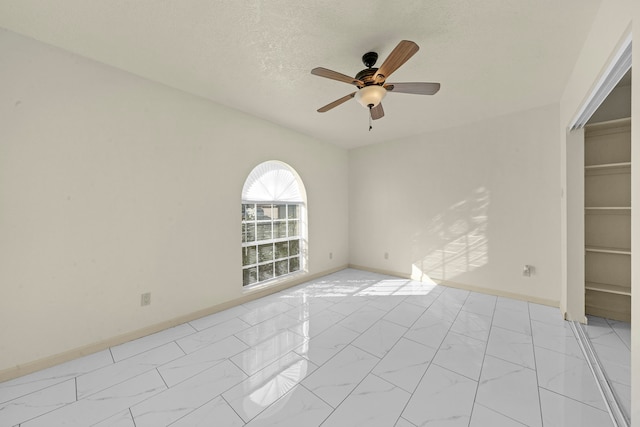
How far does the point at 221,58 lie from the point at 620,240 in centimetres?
452

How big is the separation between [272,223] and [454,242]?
117 inches

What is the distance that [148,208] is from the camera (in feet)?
8.20

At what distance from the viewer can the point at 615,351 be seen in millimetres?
2088

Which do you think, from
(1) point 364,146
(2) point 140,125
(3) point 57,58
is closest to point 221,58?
(2) point 140,125

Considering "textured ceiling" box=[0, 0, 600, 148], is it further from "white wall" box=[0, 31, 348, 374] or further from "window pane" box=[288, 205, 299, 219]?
"window pane" box=[288, 205, 299, 219]

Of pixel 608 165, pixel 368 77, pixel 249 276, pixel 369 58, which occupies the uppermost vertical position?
pixel 369 58

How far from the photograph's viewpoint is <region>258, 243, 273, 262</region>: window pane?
3.69 meters

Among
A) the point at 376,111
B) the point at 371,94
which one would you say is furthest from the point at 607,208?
the point at 371,94

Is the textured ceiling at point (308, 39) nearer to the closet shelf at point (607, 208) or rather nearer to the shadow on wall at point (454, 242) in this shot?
the closet shelf at point (607, 208)

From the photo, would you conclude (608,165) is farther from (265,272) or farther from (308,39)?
(265,272)

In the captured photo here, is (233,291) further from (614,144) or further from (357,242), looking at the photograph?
(614,144)

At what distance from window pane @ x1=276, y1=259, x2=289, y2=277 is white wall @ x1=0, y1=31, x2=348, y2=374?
0.82 meters

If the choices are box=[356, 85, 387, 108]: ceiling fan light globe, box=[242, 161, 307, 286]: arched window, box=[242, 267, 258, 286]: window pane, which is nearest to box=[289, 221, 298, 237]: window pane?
box=[242, 161, 307, 286]: arched window

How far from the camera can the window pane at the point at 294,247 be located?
419cm
